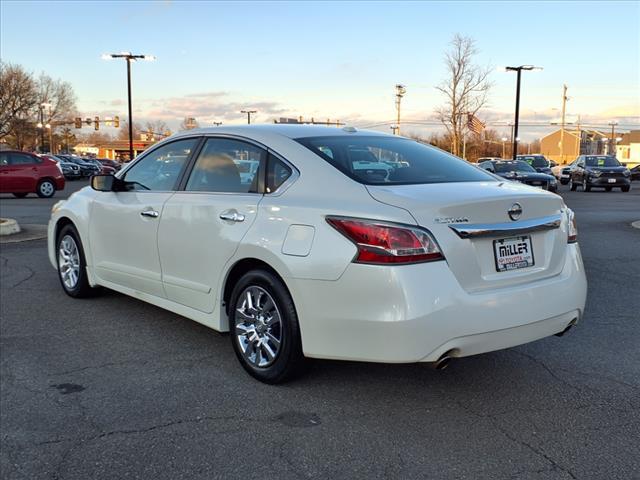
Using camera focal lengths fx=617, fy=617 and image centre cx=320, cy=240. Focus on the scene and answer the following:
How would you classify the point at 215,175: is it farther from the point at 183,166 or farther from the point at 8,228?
the point at 8,228

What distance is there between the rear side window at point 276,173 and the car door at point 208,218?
3.0 inches

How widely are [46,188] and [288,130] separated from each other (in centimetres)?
1960

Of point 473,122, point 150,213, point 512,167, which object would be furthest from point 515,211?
point 473,122

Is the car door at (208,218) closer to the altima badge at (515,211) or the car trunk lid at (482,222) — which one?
the car trunk lid at (482,222)

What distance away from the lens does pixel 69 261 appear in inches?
241

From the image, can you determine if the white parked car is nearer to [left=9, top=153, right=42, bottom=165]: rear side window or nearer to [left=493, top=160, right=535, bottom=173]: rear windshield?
[left=9, top=153, right=42, bottom=165]: rear side window

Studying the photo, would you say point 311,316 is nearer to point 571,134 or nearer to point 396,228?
point 396,228

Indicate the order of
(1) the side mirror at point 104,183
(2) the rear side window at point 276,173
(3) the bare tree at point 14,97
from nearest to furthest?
1. (2) the rear side window at point 276,173
2. (1) the side mirror at point 104,183
3. (3) the bare tree at point 14,97

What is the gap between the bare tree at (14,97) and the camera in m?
54.3

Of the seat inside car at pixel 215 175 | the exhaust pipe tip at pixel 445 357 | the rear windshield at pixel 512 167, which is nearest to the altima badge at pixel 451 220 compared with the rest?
the exhaust pipe tip at pixel 445 357

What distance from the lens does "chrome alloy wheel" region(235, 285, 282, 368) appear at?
377 centimetres

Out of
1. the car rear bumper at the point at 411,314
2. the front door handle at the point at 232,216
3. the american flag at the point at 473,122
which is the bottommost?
the car rear bumper at the point at 411,314

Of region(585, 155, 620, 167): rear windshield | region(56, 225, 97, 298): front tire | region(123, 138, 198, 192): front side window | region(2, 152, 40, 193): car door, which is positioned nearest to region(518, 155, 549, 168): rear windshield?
region(585, 155, 620, 167): rear windshield

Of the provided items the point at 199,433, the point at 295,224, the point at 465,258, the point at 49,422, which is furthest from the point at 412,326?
the point at 49,422
